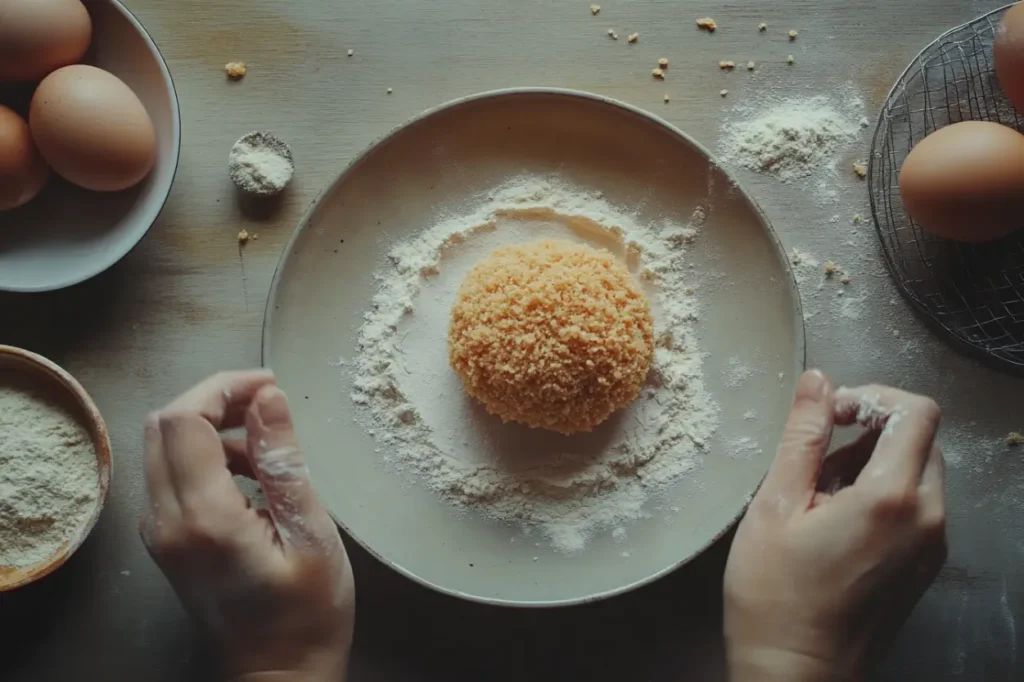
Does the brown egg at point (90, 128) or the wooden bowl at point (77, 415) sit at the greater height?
the brown egg at point (90, 128)

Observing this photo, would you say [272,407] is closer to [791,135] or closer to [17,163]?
[17,163]

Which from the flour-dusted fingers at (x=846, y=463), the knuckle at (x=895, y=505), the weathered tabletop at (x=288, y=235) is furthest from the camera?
the weathered tabletop at (x=288, y=235)

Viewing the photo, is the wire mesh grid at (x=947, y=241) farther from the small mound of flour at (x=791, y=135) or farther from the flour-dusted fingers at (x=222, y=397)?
the flour-dusted fingers at (x=222, y=397)

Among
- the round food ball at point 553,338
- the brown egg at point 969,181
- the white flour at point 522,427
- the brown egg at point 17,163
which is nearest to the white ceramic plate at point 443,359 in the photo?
the white flour at point 522,427

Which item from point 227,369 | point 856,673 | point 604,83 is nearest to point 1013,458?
point 856,673

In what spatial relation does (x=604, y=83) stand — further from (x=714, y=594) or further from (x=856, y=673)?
(x=856, y=673)

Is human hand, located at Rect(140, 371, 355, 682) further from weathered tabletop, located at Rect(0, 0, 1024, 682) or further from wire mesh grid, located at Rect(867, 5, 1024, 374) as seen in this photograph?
wire mesh grid, located at Rect(867, 5, 1024, 374)
